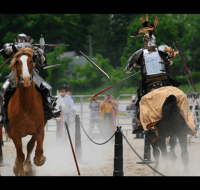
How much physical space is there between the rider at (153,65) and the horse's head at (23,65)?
2.73 metres

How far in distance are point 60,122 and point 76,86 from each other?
25.9 metres

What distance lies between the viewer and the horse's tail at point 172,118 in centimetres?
835

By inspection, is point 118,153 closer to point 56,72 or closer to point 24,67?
point 24,67

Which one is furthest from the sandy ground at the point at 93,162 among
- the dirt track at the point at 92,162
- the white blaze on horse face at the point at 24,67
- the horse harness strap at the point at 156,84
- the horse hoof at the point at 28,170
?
the white blaze on horse face at the point at 24,67

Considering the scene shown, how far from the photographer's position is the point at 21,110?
8.16m

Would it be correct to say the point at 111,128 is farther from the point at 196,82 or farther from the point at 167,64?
the point at 196,82

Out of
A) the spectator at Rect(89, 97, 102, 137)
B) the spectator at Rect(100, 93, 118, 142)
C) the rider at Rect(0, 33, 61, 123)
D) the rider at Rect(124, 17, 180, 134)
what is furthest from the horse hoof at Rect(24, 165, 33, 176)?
the spectator at Rect(89, 97, 102, 137)

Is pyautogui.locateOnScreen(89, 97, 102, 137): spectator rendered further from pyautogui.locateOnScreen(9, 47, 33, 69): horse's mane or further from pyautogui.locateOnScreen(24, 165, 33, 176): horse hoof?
pyautogui.locateOnScreen(9, 47, 33, 69): horse's mane

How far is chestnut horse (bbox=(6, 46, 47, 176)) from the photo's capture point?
299 inches

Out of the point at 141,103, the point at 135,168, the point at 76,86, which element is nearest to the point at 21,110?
the point at 141,103

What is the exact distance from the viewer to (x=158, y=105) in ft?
28.0

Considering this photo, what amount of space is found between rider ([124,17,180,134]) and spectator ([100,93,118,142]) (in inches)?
270

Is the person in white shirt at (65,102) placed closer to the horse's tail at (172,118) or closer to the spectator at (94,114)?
the spectator at (94,114)

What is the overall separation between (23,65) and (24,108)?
103 cm
